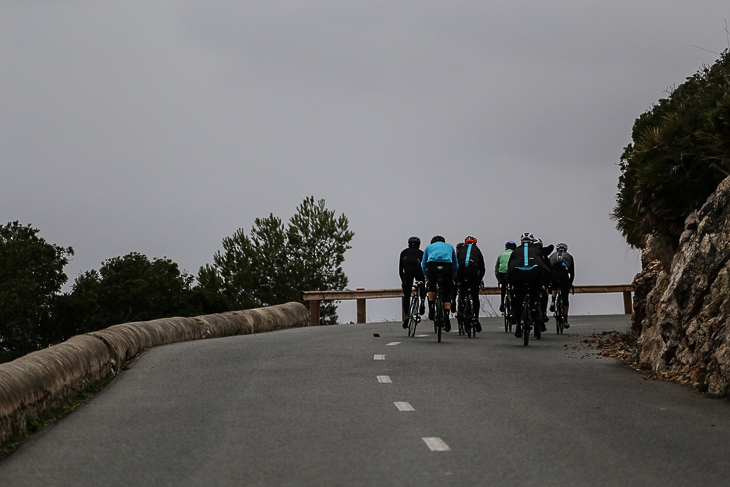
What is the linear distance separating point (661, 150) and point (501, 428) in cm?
974

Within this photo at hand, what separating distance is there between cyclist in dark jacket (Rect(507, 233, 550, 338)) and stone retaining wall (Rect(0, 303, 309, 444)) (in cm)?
678

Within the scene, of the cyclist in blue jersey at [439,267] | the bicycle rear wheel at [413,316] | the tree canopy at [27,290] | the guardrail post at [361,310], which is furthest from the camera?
the tree canopy at [27,290]

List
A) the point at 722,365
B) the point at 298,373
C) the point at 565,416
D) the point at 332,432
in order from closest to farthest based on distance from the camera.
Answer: the point at 332,432, the point at 565,416, the point at 722,365, the point at 298,373

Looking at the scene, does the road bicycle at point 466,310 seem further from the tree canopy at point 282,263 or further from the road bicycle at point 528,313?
the tree canopy at point 282,263

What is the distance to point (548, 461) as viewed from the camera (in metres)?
6.61

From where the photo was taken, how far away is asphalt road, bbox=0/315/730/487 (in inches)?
251

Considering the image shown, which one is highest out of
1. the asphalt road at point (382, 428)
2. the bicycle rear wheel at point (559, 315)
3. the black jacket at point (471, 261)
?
the black jacket at point (471, 261)

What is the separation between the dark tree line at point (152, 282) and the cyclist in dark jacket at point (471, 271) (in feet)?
132

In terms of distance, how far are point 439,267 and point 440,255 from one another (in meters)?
0.24

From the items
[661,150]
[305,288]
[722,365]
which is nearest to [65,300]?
[305,288]

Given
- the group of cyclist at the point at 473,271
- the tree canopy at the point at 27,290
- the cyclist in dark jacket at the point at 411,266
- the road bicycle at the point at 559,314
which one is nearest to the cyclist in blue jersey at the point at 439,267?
the group of cyclist at the point at 473,271

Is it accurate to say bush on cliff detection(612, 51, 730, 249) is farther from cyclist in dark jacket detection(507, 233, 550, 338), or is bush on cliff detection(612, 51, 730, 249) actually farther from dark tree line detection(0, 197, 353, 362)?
dark tree line detection(0, 197, 353, 362)

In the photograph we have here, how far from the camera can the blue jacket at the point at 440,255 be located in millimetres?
18141

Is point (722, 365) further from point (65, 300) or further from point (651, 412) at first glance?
point (65, 300)
